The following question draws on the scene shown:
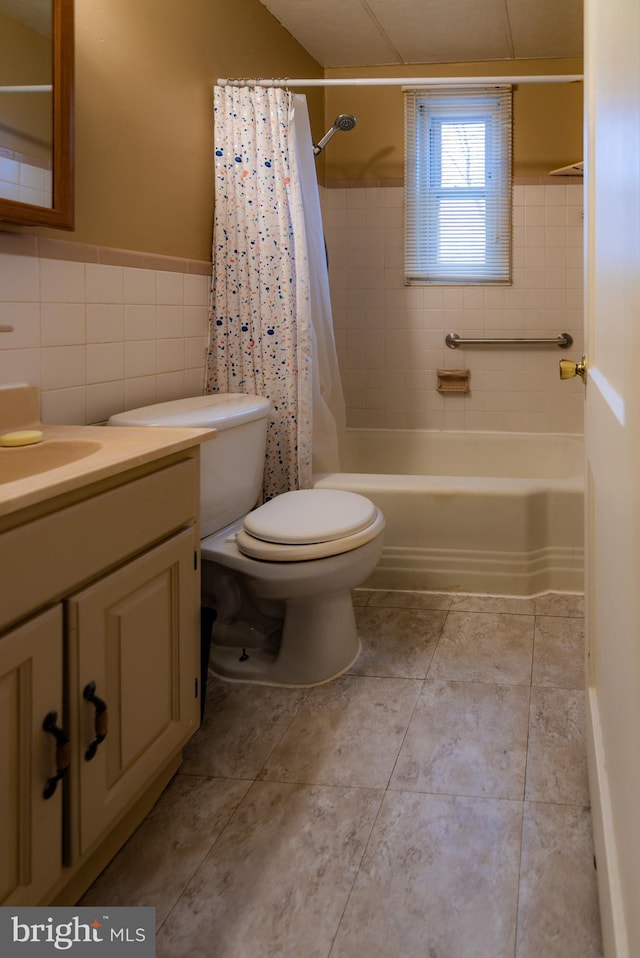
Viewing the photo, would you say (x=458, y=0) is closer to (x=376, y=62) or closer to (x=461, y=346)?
(x=376, y=62)

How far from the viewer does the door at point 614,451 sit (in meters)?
0.91

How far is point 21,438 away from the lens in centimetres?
163

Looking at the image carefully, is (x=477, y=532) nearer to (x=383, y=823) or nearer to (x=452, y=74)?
(x=383, y=823)

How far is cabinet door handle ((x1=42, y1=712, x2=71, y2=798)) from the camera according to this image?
1.22m

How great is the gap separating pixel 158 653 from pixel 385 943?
0.63 meters

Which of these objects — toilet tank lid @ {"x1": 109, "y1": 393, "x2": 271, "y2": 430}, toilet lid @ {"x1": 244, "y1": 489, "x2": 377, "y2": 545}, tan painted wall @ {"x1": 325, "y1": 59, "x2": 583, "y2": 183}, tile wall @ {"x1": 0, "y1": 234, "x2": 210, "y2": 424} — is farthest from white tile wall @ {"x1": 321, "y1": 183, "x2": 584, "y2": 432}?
toilet lid @ {"x1": 244, "y1": 489, "x2": 377, "y2": 545}

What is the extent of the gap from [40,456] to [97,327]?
2.28 ft

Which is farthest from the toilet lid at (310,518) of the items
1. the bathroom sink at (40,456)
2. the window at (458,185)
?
the window at (458,185)

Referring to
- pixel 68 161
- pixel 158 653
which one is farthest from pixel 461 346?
pixel 158 653

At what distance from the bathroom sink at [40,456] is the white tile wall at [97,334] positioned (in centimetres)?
A: 31

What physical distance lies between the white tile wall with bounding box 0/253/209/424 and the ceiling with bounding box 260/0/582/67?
1.40m

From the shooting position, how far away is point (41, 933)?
1.21m

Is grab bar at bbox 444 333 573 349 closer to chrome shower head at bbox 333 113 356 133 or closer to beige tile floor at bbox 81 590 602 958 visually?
chrome shower head at bbox 333 113 356 133

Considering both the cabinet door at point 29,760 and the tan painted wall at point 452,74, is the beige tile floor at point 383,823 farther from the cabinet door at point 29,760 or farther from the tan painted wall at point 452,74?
the tan painted wall at point 452,74
